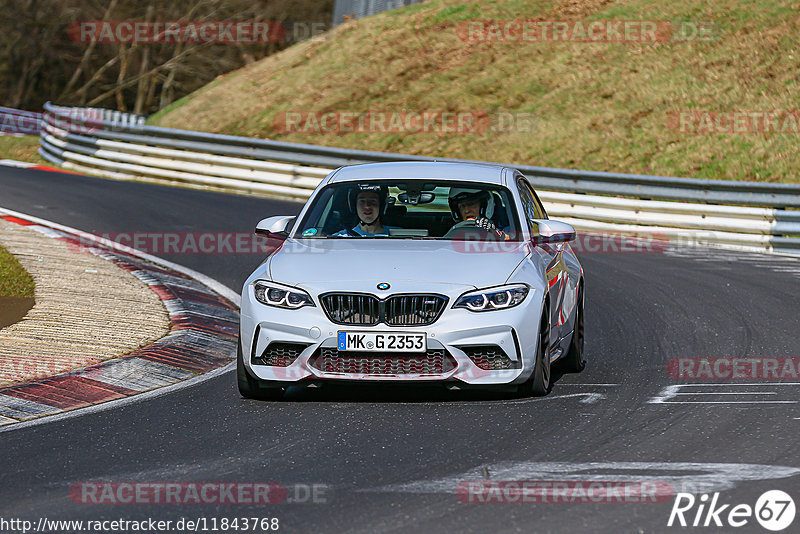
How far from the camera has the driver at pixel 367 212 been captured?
9125mm

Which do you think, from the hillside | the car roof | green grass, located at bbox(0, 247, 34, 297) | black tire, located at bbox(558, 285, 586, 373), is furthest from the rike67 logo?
the hillside

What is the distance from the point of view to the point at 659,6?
113 ft

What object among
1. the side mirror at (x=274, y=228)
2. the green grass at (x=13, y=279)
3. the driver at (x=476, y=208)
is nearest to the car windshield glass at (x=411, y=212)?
the driver at (x=476, y=208)

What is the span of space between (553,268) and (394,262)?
4.38 ft

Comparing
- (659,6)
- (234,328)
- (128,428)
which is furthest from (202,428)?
(659,6)

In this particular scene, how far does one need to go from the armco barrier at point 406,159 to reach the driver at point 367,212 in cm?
1095

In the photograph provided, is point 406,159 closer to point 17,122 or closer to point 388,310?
point 388,310

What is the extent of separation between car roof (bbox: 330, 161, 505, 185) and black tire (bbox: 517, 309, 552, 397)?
1468mm

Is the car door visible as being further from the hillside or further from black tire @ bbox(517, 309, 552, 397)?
the hillside

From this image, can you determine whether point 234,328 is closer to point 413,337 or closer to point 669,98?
point 413,337

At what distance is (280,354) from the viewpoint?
8070 millimetres

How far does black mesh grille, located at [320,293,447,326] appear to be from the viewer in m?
7.91

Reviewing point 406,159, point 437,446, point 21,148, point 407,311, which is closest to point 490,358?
point 407,311

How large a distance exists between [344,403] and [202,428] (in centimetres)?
105
